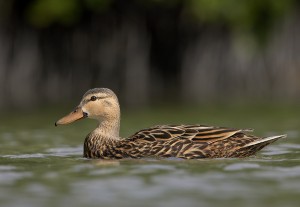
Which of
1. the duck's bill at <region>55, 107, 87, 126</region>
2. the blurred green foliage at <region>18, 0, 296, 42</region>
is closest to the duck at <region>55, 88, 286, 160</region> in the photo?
the duck's bill at <region>55, 107, 87, 126</region>

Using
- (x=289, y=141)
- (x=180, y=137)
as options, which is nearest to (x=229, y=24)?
(x=289, y=141)

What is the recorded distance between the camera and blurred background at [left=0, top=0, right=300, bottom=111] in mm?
23047

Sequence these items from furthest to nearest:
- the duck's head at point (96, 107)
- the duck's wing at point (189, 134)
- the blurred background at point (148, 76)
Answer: the duck's head at point (96, 107), the duck's wing at point (189, 134), the blurred background at point (148, 76)

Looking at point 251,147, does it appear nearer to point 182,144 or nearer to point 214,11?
point 182,144

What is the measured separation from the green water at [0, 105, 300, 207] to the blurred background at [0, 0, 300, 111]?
9.91m

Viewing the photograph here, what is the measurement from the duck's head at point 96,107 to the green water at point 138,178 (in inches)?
18.6

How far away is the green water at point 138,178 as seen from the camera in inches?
306

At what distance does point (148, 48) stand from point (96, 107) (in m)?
15.7

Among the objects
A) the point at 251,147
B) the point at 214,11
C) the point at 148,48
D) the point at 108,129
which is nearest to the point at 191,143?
the point at 251,147

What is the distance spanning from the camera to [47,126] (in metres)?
15.7

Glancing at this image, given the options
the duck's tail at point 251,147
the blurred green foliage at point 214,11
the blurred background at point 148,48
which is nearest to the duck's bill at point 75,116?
the duck's tail at point 251,147

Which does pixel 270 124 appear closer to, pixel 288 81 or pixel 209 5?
pixel 209 5

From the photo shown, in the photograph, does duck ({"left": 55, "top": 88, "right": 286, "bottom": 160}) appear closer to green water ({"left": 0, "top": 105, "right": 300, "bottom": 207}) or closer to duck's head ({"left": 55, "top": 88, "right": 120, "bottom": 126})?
green water ({"left": 0, "top": 105, "right": 300, "bottom": 207})

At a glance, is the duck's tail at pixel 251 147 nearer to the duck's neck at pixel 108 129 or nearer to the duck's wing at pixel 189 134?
the duck's wing at pixel 189 134
